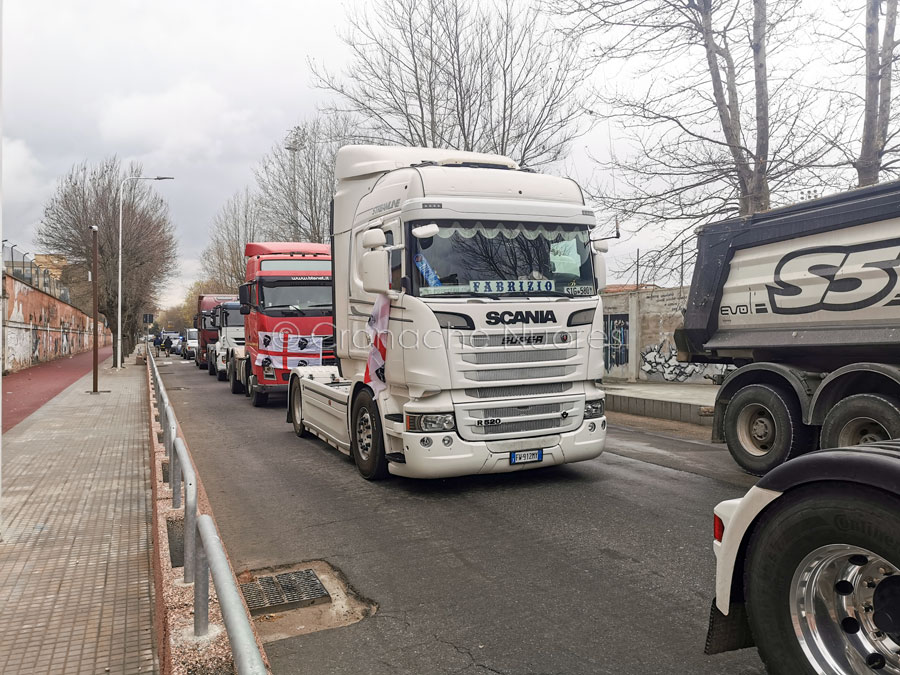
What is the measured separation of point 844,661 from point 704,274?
6792 millimetres

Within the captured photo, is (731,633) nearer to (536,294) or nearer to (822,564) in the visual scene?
(822,564)

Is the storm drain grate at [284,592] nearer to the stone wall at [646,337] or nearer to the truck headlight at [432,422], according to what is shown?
the truck headlight at [432,422]

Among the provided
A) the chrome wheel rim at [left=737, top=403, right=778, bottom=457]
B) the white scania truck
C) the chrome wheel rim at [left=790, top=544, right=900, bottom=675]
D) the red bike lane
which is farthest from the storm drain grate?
the red bike lane

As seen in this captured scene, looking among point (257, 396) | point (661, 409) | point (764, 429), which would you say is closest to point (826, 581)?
point (764, 429)

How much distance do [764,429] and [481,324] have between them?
3.64 meters

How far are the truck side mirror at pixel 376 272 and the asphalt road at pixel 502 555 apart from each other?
2044 mm

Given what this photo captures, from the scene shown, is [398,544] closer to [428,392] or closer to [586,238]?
[428,392]

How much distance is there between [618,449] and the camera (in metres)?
9.31

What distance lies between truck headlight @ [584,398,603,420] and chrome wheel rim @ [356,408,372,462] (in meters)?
2.26

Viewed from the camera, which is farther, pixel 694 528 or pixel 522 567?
pixel 694 528

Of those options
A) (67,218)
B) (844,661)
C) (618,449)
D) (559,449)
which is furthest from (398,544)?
(67,218)

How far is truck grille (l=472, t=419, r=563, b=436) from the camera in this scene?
261 inches

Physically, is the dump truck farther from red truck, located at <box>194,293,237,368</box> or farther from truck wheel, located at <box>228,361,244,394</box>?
red truck, located at <box>194,293,237,368</box>

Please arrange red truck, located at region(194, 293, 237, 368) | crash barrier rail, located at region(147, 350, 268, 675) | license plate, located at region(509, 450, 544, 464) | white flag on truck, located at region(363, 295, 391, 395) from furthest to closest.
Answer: red truck, located at region(194, 293, 237, 368)
white flag on truck, located at region(363, 295, 391, 395)
license plate, located at region(509, 450, 544, 464)
crash barrier rail, located at region(147, 350, 268, 675)
